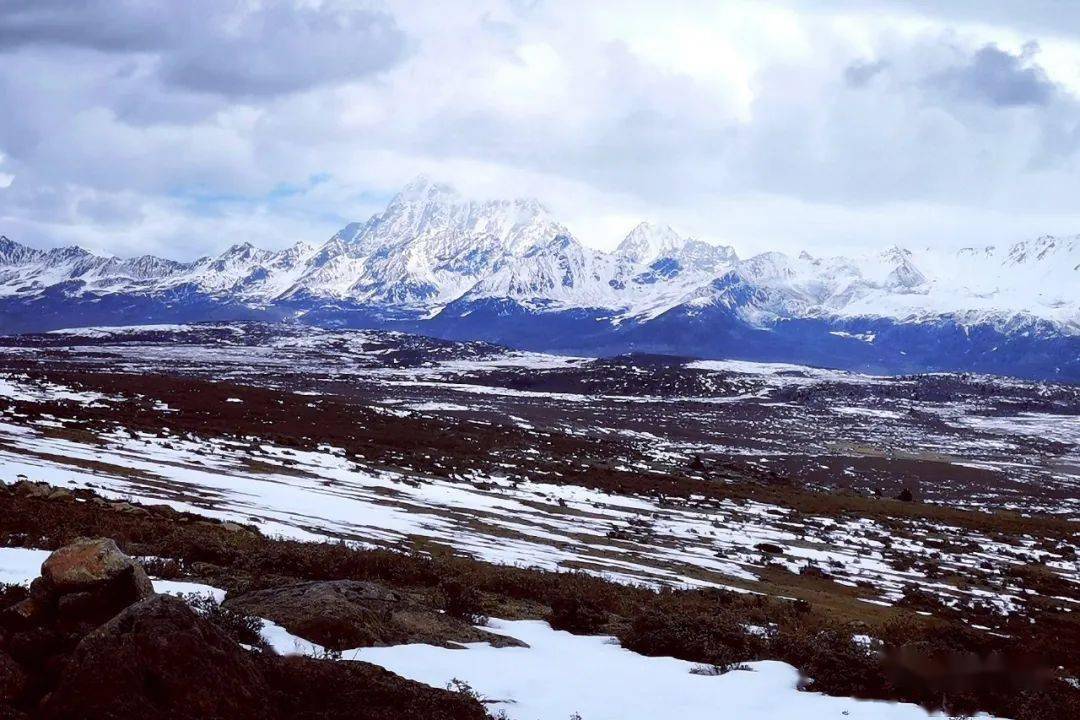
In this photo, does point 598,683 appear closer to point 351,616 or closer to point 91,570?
point 351,616

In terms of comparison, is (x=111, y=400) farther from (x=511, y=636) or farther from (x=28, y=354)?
(x=28, y=354)

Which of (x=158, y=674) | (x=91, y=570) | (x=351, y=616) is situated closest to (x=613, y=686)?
(x=351, y=616)

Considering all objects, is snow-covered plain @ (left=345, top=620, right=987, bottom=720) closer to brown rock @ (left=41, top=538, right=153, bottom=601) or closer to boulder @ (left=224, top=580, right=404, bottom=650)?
boulder @ (left=224, top=580, right=404, bottom=650)

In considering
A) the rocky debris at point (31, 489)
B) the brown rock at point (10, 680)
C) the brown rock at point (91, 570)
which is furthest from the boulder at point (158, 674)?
the rocky debris at point (31, 489)

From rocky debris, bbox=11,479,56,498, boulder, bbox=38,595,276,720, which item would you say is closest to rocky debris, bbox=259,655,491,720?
boulder, bbox=38,595,276,720

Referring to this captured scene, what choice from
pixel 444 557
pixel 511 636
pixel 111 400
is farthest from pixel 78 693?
pixel 111 400

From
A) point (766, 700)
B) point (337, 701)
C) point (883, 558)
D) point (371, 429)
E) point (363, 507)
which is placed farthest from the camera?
point (371, 429)
